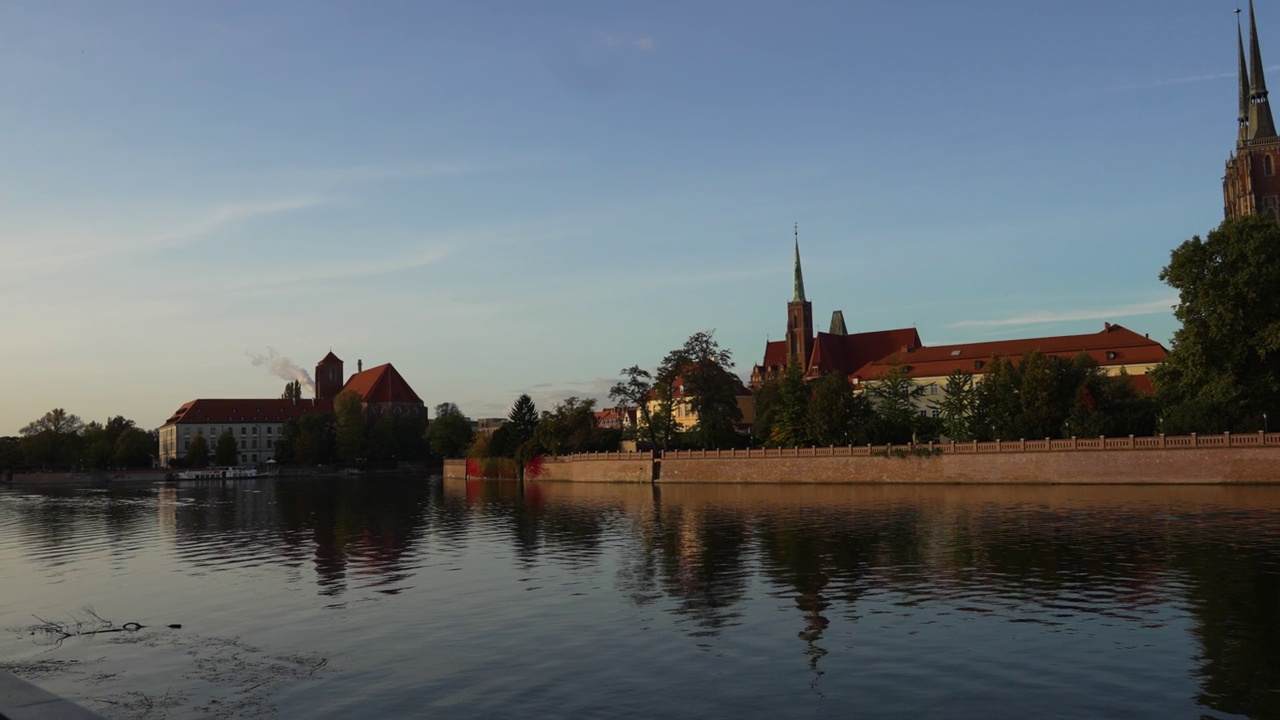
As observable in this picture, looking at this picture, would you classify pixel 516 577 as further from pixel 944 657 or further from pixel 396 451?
pixel 396 451

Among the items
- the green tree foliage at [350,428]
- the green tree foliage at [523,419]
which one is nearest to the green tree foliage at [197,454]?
the green tree foliage at [350,428]

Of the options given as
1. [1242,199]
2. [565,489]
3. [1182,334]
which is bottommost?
[565,489]

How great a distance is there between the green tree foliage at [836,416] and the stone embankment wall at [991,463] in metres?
4.63

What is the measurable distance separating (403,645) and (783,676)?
880 centimetres

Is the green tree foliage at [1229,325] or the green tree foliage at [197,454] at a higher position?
the green tree foliage at [1229,325]

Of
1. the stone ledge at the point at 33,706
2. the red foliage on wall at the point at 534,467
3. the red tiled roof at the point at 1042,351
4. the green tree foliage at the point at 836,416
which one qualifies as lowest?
the red foliage on wall at the point at 534,467

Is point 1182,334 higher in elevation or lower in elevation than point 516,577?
higher

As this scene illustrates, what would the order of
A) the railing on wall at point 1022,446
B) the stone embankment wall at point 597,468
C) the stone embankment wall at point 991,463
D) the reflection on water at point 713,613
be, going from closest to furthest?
the reflection on water at point 713,613 < the railing on wall at point 1022,446 < the stone embankment wall at point 991,463 < the stone embankment wall at point 597,468

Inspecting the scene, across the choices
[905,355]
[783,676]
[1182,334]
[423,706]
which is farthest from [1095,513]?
[905,355]

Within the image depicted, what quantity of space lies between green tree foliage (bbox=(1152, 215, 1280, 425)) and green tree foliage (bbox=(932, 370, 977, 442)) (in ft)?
75.1

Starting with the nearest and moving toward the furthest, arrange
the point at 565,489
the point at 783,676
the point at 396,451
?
the point at 783,676, the point at 565,489, the point at 396,451

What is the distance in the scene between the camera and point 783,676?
736 inches

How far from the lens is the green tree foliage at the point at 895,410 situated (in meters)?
96.8

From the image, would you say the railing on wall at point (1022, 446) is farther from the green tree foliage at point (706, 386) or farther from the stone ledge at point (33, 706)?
the stone ledge at point (33, 706)
